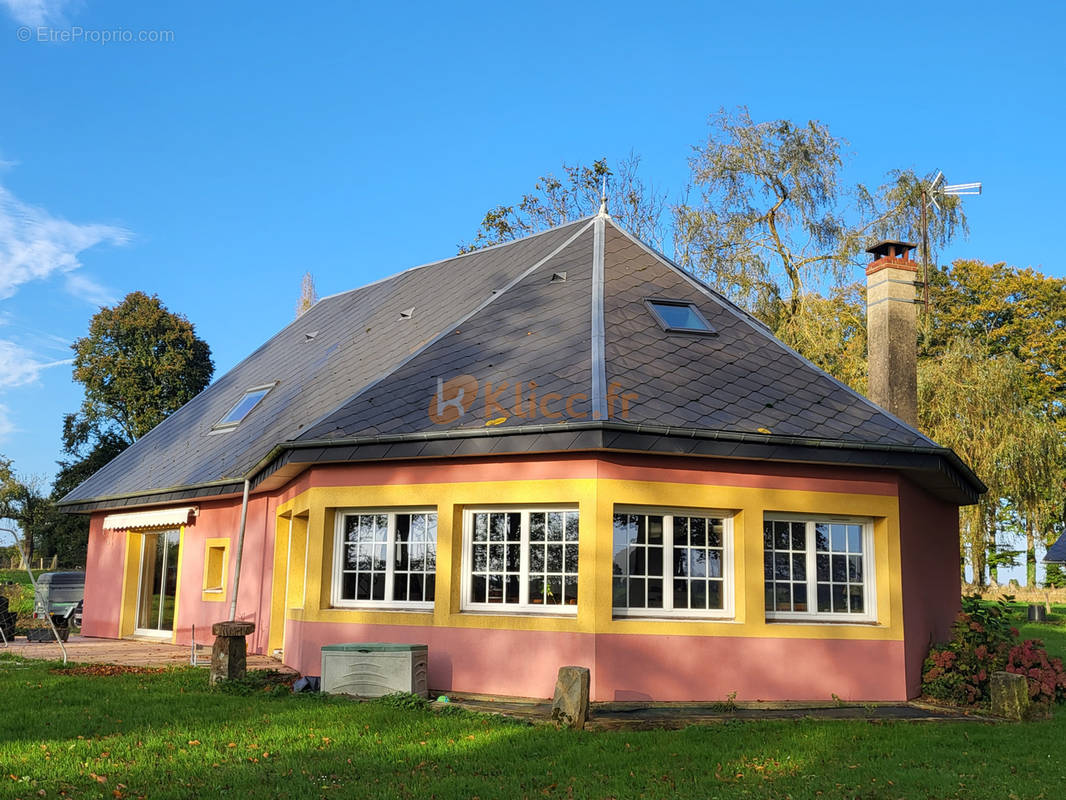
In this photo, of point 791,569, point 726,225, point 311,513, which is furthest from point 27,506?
point 791,569

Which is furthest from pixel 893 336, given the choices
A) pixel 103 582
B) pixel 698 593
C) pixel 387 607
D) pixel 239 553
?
pixel 103 582

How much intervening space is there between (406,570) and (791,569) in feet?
14.2

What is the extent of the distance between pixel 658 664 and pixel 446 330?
18.2ft

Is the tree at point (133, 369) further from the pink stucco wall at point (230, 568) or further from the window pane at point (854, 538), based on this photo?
the window pane at point (854, 538)

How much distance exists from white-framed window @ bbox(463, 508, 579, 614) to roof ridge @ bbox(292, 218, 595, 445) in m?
2.22

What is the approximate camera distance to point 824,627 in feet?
35.5

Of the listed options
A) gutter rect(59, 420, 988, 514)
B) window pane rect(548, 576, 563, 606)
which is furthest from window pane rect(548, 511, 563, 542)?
gutter rect(59, 420, 988, 514)

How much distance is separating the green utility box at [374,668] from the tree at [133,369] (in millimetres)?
32974

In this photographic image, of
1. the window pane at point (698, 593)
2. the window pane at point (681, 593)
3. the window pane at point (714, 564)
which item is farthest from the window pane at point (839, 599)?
the window pane at point (681, 593)

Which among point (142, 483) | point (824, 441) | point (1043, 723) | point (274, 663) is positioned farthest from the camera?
point (142, 483)

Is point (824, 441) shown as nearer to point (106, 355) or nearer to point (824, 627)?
point (824, 627)

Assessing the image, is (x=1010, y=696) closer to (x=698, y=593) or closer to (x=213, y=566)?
(x=698, y=593)

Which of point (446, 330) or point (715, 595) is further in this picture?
point (446, 330)

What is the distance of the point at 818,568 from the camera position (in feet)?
36.9
